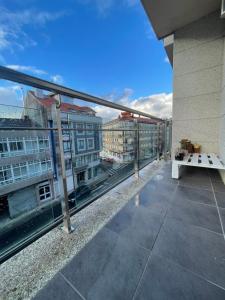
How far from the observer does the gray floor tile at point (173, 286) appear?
619mm

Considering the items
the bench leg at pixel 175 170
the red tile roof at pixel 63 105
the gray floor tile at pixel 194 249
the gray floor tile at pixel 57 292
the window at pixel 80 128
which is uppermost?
the red tile roof at pixel 63 105

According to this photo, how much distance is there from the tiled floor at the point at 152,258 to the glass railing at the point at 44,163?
0.33m

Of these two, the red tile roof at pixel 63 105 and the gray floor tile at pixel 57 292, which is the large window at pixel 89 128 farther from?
the gray floor tile at pixel 57 292

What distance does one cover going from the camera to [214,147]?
2.61 m

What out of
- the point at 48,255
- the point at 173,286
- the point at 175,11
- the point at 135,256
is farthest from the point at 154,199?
the point at 175,11

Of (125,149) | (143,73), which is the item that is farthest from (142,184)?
(143,73)

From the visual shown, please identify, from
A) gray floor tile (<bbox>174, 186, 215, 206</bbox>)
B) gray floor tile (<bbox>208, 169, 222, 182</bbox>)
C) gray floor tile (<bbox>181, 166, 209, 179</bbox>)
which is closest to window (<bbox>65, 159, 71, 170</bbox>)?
gray floor tile (<bbox>174, 186, 215, 206</bbox>)

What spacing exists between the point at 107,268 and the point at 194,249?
1.88 feet

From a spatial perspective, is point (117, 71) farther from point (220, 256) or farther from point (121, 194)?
point (220, 256)

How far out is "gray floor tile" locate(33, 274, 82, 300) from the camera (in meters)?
0.62

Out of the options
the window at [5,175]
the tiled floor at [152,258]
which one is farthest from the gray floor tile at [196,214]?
the window at [5,175]

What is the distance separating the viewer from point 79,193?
119 centimetres

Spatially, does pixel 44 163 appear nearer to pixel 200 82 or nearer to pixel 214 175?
pixel 214 175

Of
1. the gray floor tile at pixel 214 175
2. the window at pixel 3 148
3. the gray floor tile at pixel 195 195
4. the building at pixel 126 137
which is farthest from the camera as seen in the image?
the gray floor tile at pixel 214 175
